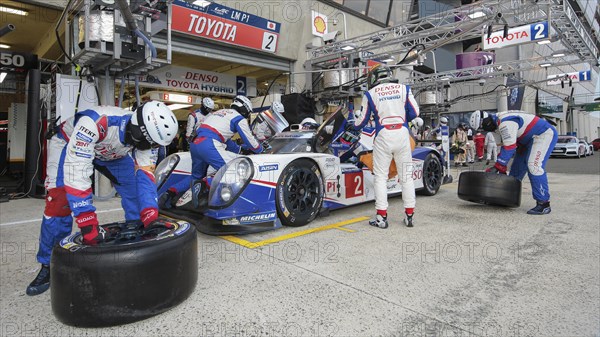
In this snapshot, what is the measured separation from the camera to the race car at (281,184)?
10.8 feet

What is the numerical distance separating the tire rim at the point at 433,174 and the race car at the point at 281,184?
848mm

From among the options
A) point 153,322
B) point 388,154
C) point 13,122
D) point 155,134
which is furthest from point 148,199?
point 13,122

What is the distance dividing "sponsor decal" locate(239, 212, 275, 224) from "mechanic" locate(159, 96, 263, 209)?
926 millimetres

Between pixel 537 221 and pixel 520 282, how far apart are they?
2267 mm

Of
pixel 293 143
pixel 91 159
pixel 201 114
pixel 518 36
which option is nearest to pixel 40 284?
pixel 91 159

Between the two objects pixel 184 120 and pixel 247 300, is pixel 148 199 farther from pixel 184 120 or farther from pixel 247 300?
pixel 184 120

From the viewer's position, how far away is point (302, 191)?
3.83 metres

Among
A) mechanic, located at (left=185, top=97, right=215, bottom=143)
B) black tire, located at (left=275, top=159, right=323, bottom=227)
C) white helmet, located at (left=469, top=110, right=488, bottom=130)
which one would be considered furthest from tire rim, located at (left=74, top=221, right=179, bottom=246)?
white helmet, located at (left=469, top=110, right=488, bottom=130)

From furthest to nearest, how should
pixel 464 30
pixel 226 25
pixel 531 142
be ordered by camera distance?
pixel 226 25, pixel 464 30, pixel 531 142

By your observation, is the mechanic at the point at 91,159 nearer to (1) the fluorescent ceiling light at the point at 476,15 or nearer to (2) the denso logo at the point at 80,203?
(2) the denso logo at the point at 80,203

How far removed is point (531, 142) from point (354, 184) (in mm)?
2581

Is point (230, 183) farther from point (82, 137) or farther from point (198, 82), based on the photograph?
point (198, 82)

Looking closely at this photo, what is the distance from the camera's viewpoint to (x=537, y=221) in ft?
13.7

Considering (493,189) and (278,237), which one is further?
(493,189)
